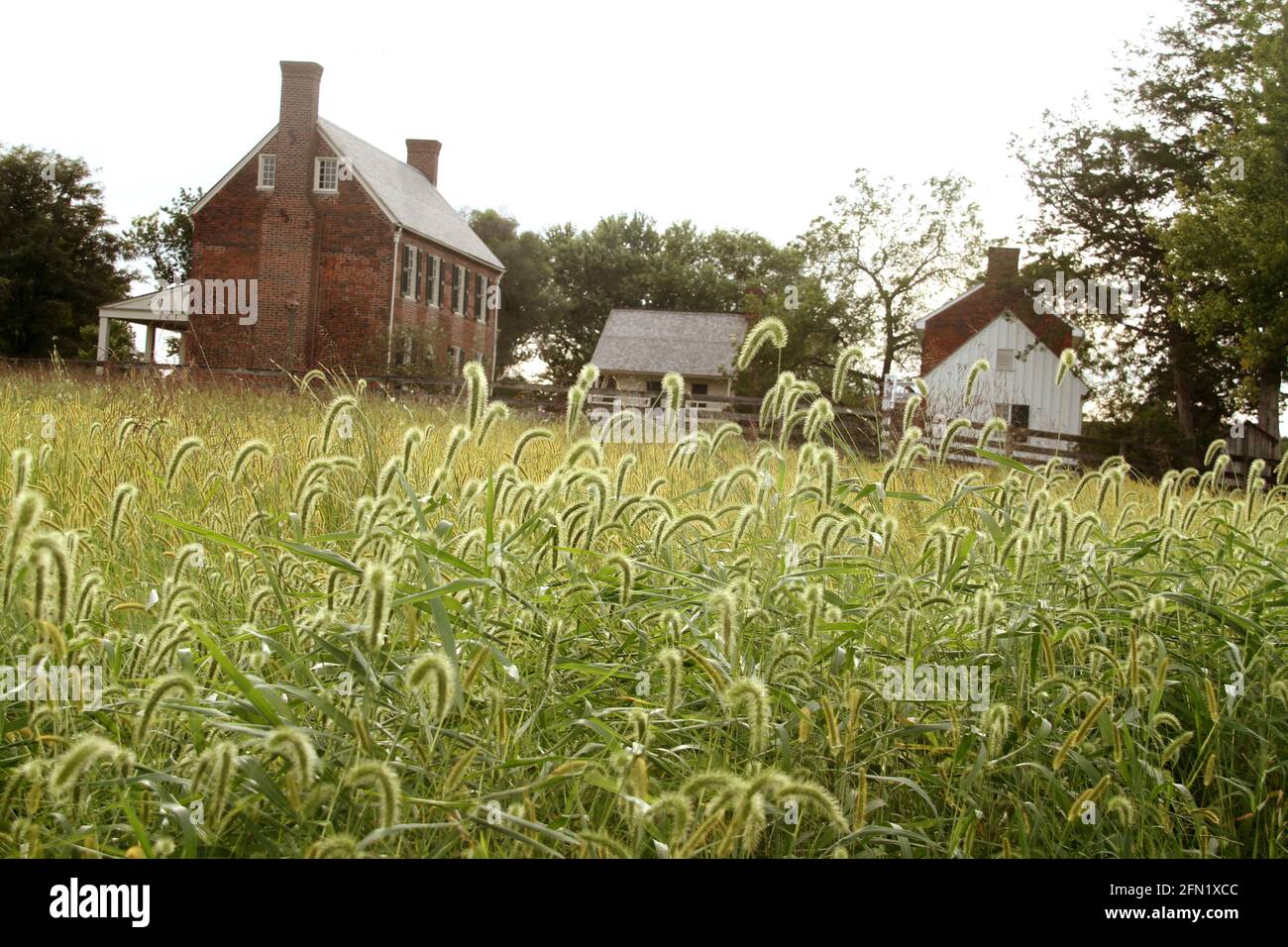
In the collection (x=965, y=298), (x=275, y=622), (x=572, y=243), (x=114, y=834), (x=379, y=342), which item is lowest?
(x=114, y=834)

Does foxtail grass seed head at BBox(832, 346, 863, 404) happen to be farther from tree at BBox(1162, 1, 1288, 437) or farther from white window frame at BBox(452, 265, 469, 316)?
white window frame at BBox(452, 265, 469, 316)

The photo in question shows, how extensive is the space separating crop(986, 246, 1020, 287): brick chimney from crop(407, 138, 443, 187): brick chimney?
71.3ft

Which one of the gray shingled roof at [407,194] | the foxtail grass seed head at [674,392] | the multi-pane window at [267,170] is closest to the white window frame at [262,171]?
the multi-pane window at [267,170]

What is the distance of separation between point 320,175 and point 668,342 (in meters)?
19.3

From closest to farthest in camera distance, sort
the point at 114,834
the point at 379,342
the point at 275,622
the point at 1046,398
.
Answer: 1. the point at 114,834
2. the point at 275,622
3. the point at 379,342
4. the point at 1046,398

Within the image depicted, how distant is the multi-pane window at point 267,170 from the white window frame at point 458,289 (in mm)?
7017

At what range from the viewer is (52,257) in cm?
3747

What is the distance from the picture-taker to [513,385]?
1634cm

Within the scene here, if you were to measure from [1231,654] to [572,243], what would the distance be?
60.5 meters

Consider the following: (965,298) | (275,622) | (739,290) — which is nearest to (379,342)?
(965,298)
